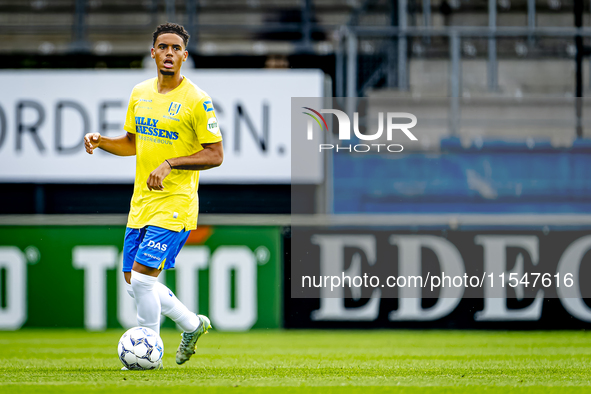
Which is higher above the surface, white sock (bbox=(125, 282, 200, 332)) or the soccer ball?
white sock (bbox=(125, 282, 200, 332))

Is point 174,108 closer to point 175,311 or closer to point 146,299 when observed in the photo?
point 146,299

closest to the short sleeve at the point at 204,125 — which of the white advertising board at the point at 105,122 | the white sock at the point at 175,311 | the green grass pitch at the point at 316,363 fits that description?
the white sock at the point at 175,311

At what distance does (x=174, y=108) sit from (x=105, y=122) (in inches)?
219

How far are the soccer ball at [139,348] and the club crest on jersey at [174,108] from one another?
117 centimetres

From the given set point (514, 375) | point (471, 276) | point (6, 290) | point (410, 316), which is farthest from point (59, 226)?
point (514, 375)

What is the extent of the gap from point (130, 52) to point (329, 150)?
323 cm

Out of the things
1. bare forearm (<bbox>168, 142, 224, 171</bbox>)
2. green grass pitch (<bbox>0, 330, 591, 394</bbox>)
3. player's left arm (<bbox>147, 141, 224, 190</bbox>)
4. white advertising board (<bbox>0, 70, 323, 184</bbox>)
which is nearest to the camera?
green grass pitch (<bbox>0, 330, 591, 394</bbox>)

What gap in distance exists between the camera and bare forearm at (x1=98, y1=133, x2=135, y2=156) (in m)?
4.72

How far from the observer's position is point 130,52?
1057 cm

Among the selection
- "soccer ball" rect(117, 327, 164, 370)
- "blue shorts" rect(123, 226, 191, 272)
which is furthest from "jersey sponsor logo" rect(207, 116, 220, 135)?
"soccer ball" rect(117, 327, 164, 370)

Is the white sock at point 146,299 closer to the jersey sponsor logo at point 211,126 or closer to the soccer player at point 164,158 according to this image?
the soccer player at point 164,158

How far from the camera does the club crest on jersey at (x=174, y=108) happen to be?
14.7 feet

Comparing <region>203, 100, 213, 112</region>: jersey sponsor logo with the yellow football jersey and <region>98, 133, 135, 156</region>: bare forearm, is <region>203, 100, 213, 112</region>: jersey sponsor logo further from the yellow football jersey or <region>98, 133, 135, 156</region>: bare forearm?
<region>98, 133, 135, 156</region>: bare forearm

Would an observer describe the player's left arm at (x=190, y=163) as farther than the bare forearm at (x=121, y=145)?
No
